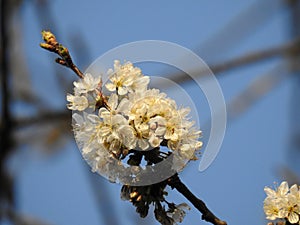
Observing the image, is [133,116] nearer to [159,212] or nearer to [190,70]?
[159,212]

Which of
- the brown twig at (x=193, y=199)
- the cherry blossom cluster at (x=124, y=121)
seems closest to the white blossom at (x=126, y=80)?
the cherry blossom cluster at (x=124, y=121)

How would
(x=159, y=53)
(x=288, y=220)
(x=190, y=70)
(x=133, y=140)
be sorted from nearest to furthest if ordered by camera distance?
(x=133, y=140) → (x=288, y=220) → (x=159, y=53) → (x=190, y=70)

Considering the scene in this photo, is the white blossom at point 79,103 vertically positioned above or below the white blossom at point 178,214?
above

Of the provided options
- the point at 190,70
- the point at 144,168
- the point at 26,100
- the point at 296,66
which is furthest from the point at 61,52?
the point at 296,66

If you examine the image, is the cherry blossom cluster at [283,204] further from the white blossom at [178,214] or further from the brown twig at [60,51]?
the brown twig at [60,51]

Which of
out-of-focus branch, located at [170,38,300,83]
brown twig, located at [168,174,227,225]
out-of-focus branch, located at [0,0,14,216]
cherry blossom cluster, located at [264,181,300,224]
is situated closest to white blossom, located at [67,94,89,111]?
brown twig, located at [168,174,227,225]

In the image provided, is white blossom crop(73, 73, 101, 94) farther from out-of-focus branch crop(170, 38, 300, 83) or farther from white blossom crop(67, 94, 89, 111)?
out-of-focus branch crop(170, 38, 300, 83)
